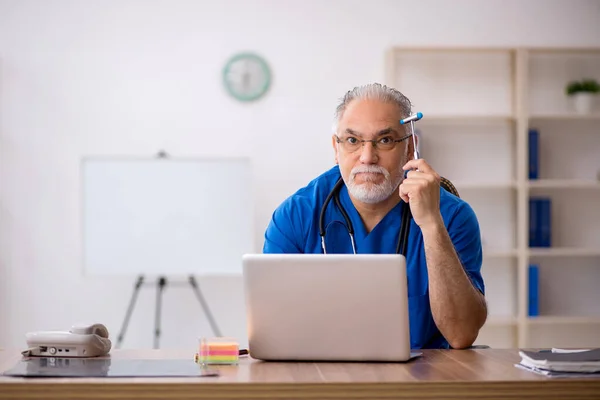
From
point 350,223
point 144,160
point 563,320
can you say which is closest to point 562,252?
point 563,320

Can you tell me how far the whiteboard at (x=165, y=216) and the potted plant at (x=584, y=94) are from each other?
1928mm

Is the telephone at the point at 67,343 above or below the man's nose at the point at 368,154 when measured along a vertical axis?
below

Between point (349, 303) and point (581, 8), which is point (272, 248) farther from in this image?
point (581, 8)

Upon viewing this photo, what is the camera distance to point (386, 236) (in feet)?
8.20

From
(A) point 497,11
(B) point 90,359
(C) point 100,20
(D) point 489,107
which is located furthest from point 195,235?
(B) point 90,359

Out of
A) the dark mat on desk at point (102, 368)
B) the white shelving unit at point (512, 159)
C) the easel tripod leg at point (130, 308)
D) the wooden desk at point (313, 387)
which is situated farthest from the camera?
the white shelving unit at point (512, 159)

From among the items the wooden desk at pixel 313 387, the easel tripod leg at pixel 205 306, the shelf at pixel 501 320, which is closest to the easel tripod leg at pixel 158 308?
the easel tripod leg at pixel 205 306

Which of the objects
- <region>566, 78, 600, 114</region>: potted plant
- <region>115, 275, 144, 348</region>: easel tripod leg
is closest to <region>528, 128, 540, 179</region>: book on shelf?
<region>566, 78, 600, 114</region>: potted plant

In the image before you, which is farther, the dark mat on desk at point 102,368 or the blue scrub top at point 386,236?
the blue scrub top at point 386,236

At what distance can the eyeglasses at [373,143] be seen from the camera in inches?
95.7

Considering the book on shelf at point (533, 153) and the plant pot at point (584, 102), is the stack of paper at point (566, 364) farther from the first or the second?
the plant pot at point (584, 102)

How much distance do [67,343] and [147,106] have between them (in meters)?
3.06

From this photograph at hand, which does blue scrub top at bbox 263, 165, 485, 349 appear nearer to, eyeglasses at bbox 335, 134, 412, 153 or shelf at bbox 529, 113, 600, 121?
eyeglasses at bbox 335, 134, 412, 153

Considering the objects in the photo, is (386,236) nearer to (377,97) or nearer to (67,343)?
(377,97)
